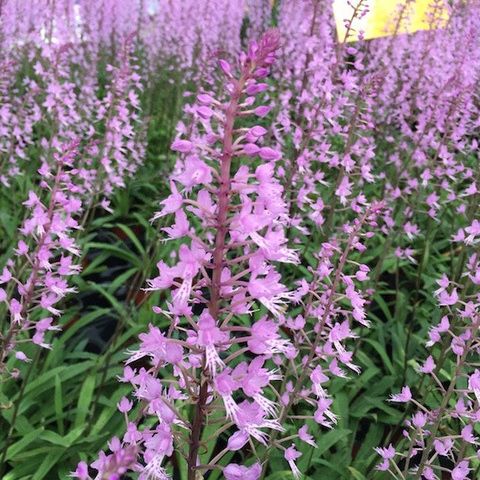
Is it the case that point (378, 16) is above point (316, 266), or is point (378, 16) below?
above

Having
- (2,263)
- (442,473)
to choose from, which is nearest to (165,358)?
(442,473)

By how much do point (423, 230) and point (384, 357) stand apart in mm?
2590

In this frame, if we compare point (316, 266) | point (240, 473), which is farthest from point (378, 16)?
point (240, 473)

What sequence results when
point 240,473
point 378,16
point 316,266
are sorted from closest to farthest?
point 240,473, point 316,266, point 378,16

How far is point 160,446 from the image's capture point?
57.6 inches

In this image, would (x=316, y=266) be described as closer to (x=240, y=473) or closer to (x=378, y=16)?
(x=240, y=473)

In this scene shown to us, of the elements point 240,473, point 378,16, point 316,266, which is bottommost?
point 316,266

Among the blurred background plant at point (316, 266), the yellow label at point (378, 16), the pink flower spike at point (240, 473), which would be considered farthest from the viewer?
the yellow label at point (378, 16)

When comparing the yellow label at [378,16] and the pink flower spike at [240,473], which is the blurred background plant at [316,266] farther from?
the pink flower spike at [240,473]

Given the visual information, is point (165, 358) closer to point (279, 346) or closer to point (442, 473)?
point (279, 346)

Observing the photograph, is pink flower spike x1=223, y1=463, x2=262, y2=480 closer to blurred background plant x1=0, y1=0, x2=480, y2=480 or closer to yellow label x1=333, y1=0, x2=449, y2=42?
blurred background plant x1=0, y1=0, x2=480, y2=480

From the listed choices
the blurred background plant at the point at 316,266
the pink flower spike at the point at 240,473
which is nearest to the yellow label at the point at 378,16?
the blurred background plant at the point at 316,266

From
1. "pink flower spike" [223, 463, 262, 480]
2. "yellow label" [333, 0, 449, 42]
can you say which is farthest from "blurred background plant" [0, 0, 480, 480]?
"pink flower spike" [223, 463, 262, 480]

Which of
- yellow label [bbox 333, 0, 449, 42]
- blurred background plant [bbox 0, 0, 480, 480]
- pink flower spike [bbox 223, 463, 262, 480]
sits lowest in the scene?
blurred background plant [bbox 0, 0, 480, 480]
